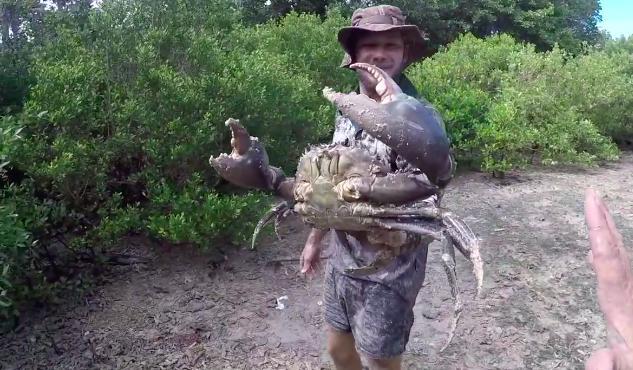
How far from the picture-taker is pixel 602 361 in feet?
3.03

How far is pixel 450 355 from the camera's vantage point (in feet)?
12.3

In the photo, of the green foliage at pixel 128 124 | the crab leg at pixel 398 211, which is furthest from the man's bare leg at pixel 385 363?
the green foliage at pixel 128 124

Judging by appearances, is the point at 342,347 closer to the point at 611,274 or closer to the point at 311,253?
the point at 311,253

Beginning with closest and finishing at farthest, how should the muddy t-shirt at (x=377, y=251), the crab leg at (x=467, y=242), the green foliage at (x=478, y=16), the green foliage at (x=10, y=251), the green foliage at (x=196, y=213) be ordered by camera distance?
the crab leg at (x=467, y=242), the muddy t-shirt at (x=377, y=251), the green foliage at (x=10, y=251), the green foliage at (x=196, y=213), the green foliage at (x=478, y=16)

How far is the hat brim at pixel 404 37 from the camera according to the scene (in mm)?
2023

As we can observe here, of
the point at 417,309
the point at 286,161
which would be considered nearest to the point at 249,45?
the point at 286,161

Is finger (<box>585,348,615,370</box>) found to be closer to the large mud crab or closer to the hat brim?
the large mud crab

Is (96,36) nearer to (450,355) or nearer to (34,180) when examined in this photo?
(34,180)

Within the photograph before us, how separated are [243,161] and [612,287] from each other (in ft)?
4.53

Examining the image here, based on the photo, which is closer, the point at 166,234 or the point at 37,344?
the point at 37,344

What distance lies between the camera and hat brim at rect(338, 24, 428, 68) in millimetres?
2023

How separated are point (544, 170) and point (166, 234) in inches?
241

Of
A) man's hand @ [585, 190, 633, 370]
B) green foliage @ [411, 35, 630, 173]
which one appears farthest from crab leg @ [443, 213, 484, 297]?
green foliage @ [411, 35, 630, 173]

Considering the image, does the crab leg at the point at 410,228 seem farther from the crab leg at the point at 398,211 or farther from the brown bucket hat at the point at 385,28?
the brown bucket hat at the point at 385,28
